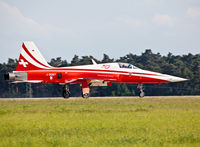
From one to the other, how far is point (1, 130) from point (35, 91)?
196 feet

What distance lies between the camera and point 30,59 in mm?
33875

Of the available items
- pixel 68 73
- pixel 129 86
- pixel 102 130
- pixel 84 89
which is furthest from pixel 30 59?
pixel 129 86

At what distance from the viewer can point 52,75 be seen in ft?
111

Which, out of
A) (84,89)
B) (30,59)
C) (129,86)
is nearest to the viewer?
(30,59)

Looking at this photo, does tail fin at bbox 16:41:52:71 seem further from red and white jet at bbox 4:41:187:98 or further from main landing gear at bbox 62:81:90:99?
main landing gear at bbox 62:81:90:99

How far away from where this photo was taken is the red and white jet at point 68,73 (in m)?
33.5

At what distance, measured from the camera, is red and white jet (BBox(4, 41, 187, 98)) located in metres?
33.5

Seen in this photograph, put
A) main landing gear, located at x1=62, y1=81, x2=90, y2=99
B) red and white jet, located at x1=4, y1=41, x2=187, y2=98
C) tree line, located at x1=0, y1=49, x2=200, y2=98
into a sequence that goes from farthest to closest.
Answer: tree line, located at x1=0, y1=49, x2=200, y2=98
main landing gear, located at x1=62, y1=81, x2=90, y2=99
red and white jet, located at x1=4, y1=41, x2=187, y2=98

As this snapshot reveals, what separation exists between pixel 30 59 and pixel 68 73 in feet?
11.5

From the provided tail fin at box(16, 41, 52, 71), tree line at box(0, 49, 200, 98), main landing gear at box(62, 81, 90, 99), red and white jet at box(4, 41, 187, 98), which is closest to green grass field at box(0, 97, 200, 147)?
red and white jet at box(4, 41, 187, 98)

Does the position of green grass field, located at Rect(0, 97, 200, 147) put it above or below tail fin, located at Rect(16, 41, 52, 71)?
below

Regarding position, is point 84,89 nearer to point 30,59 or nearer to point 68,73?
point 68,73

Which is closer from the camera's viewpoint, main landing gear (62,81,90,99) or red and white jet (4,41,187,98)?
red and white jet (4,41,187,98)

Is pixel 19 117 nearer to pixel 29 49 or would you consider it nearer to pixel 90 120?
pixel 90 120
